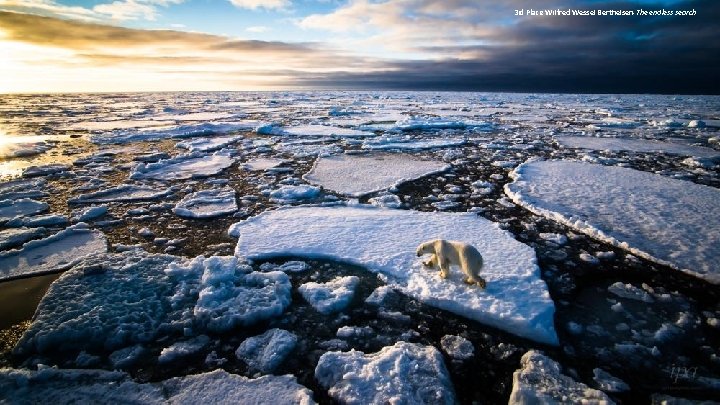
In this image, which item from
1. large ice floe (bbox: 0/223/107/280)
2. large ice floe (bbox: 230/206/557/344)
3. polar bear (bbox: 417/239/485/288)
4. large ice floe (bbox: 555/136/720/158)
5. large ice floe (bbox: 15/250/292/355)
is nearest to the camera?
large ice floe (bbox: 15/250/292/355)

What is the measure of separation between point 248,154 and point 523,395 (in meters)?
8.19

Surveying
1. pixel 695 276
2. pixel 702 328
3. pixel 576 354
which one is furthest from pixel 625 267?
pixel 576 354

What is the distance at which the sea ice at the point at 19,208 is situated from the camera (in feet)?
14.8

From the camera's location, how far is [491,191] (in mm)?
5492

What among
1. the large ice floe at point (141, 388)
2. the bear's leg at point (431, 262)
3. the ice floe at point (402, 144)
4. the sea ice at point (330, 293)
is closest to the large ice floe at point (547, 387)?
the bear's leg at point (431, 262)

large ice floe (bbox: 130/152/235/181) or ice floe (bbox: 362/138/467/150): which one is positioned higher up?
ice floe (bbox: 362/138/467/150)

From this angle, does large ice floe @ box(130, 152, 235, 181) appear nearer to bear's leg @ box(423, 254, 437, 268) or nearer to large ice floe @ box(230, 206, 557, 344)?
large ice floe @ box(230, 206, 557, 344)

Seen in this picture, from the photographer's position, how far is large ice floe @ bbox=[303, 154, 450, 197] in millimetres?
5824

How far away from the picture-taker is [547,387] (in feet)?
6.43

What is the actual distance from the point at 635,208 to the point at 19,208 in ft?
27.5

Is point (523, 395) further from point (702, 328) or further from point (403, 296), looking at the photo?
point (702, 328)

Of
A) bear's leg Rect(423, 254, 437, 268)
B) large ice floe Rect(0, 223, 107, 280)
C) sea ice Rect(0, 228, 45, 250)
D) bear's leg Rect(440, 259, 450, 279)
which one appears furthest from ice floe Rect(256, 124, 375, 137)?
bear's leg Rect(440, 259, 450, 279)

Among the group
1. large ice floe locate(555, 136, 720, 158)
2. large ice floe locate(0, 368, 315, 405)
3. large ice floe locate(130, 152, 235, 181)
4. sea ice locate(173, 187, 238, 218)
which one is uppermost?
large ice floe locate(555, 136, 720, 158)

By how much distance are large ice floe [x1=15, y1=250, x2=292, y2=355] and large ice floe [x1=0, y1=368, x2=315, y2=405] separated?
0.27 metres
